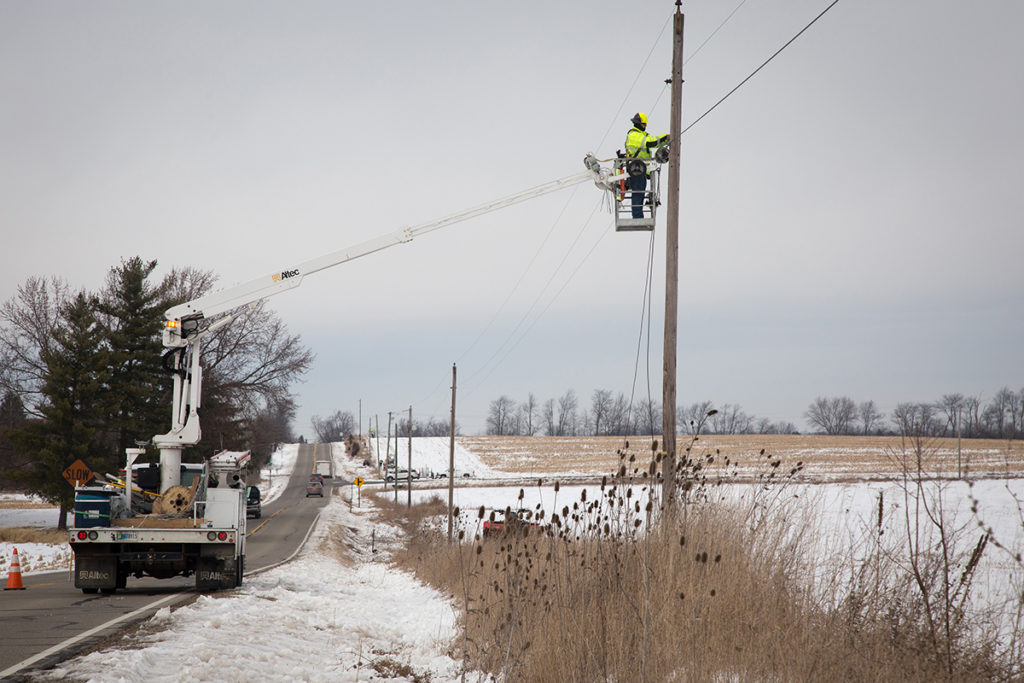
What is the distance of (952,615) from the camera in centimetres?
511

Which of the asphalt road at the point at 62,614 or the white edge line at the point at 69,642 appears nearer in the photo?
the white edge line at the point at 69,642

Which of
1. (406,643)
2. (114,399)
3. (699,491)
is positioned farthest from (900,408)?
(114,399)

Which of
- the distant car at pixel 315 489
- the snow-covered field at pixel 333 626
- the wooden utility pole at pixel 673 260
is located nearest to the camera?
the snow-covered field at pixel 333 626

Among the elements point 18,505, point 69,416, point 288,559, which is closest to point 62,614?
point 288,559

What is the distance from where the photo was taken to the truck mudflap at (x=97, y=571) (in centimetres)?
1228

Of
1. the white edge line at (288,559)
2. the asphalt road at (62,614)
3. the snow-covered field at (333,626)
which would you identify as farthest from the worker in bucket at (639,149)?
the white edge line at (288,559)

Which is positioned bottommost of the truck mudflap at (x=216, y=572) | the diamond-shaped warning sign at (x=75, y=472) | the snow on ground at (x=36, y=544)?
the snow on ground at (x=36, y=544)

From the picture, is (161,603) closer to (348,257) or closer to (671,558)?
(348,257)

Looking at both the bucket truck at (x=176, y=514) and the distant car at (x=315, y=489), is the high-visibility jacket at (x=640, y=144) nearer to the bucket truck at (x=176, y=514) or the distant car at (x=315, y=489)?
the bucket truck at (x=176, y=514)

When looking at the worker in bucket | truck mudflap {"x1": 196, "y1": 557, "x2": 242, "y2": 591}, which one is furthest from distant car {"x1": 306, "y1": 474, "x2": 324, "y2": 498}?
the worker in bucket

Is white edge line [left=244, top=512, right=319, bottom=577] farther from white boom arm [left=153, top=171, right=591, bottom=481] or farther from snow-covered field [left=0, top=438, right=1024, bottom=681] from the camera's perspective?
white boom arm [left=153, top=171, right=591, bottom=481]

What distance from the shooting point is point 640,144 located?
1247 cm

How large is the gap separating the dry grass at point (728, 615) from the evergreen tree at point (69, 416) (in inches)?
1270

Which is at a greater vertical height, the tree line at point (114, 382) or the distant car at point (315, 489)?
the tree line at point (114, 382)
